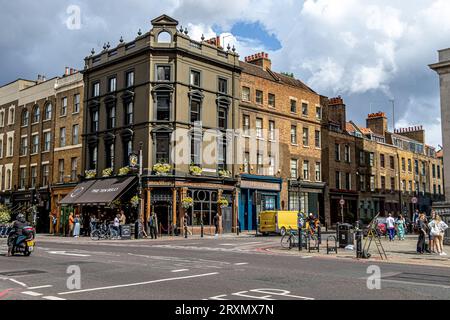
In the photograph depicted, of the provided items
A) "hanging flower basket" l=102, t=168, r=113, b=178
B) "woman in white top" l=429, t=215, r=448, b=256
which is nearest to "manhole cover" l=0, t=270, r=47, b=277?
"woman in white top" l=429, t=215, r=448, b=256

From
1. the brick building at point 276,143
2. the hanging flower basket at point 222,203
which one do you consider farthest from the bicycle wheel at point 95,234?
the brick building at point 276,143

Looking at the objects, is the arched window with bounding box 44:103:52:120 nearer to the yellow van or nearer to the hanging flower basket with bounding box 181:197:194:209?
the hanging flower basket with bounding box 181:197:194:209

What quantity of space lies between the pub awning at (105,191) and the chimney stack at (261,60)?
1900 centimetres

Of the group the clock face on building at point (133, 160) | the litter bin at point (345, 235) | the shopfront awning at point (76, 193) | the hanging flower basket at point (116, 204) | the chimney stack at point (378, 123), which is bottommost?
the litter bin at point (345, 235)

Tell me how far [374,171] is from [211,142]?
25092 mm

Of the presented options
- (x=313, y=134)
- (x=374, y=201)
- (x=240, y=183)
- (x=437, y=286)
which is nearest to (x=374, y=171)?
(x=374, y=201)

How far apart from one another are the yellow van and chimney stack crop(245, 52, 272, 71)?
58.5 ft

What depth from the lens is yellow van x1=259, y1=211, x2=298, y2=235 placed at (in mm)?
34562

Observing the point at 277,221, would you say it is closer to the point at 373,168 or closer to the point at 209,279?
the point at 209,279

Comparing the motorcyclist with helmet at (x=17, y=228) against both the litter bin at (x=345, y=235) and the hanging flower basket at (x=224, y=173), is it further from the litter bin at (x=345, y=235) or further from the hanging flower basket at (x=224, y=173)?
the hanging flower basket at (x=224, y=173)

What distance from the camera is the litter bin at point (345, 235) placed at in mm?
21859

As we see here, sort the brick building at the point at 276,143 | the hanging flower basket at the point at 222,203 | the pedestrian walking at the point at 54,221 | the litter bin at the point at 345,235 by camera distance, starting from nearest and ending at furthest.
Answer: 1. the litter bin at the point at 345,235
2. the hanging flower basket at the point at 222,203
3. the brick building at the point at 276,143
4. the pedestrian walking at the point at 54,221

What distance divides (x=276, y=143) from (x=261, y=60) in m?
9.29

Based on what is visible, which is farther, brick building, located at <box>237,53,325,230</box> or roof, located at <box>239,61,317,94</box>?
roof, located at <box>239,61,317,94</box>
